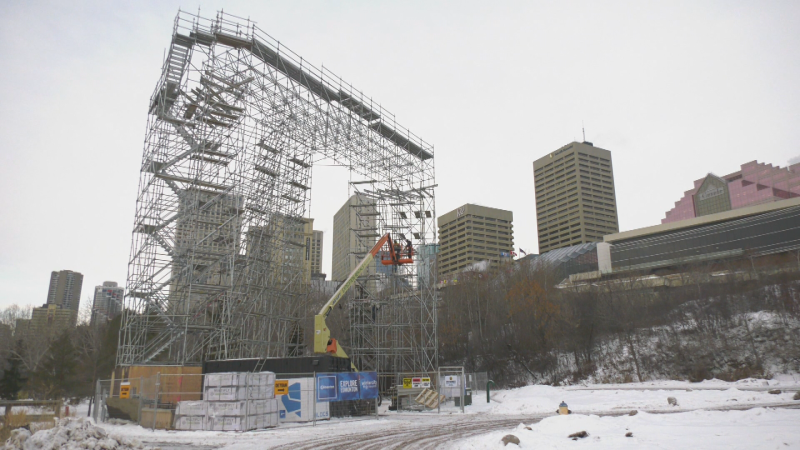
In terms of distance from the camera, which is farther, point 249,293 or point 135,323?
point 249,293

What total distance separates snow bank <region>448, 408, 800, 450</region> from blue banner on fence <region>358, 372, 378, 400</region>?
24.2 ft

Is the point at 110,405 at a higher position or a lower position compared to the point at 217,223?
lower

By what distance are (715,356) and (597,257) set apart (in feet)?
121

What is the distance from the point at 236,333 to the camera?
89.2 feet

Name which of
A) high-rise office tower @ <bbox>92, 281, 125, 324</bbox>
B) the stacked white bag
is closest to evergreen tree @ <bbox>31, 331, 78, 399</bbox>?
high-rise office tower @ <bbox>92, 281, 125, 324</bbox>

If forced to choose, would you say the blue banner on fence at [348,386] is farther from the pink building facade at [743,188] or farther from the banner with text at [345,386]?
the pink building facade at [743,188]

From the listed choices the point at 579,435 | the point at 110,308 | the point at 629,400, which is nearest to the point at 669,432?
the point at 579,435

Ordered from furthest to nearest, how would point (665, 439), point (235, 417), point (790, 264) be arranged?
point (790, 264) → point (235, 417) → point (665, 439)

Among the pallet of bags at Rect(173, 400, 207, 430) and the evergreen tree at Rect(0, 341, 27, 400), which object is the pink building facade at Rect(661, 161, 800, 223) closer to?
the pallet of bags at Rect(173, 400, 207, 430)

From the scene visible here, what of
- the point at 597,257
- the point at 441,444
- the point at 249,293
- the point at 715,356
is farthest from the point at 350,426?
the point at 597,257

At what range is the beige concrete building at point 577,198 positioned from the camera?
6038 inches

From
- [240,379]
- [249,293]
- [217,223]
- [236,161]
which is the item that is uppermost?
[236,161]

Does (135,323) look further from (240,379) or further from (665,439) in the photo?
(665,439)

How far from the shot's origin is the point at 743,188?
135 meters
